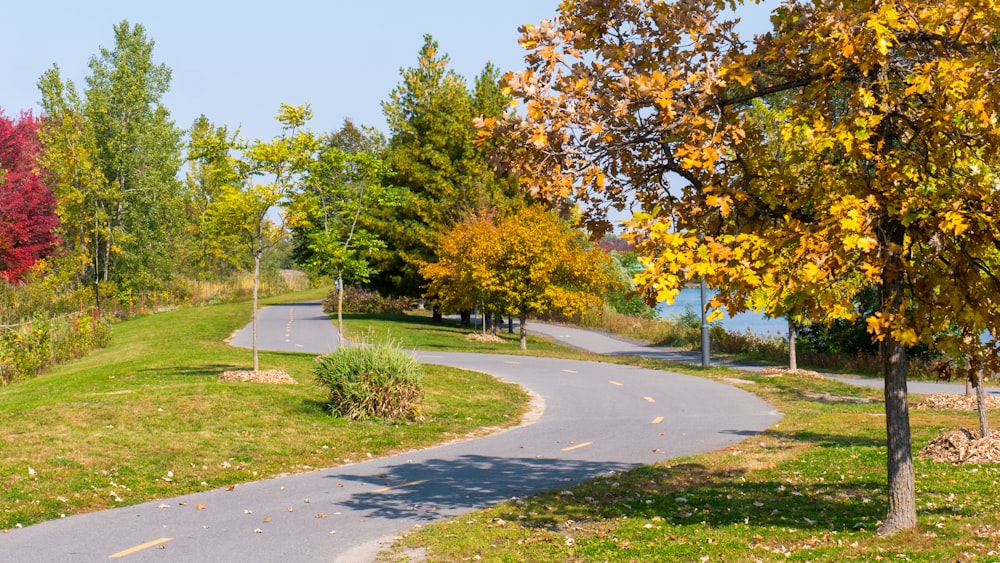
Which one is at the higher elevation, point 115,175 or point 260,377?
point 115,175

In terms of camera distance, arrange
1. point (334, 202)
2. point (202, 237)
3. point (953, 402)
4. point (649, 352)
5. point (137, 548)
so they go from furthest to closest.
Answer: point (202, 237) → point (649, 352) → point (334, 202) → point (953, 402) → point (137, 548)

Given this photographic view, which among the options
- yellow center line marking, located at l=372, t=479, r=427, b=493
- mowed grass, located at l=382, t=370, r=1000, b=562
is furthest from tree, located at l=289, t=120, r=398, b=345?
mowed grass, located at l=382, t=370, r=1000, b=562

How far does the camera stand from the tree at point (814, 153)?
22.5 ft

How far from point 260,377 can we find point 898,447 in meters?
14.6

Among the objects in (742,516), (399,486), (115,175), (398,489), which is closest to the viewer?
(742,516)

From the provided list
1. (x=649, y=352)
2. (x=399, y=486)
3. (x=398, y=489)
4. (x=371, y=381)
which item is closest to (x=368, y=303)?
(x=649, y=352)

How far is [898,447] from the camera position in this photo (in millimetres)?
7906

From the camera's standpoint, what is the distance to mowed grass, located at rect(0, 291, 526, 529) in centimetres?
1093

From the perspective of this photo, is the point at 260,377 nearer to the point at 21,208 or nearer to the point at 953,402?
the point at 953,402

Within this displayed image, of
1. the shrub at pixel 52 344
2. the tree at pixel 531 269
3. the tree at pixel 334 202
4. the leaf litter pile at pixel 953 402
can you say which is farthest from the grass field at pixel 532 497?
the tree at pixel 531 269

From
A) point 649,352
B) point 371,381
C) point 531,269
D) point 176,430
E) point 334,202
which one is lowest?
point 176,430

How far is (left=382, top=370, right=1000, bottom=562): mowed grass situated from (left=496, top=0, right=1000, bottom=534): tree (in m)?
0.68

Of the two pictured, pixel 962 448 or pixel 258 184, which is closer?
pixel 962 448

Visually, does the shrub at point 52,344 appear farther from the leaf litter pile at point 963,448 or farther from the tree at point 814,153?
the leaf litter pile at point 963,448
